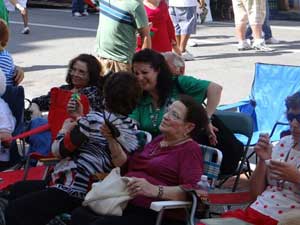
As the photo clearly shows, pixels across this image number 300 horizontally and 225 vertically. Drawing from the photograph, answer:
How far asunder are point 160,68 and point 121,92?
644 mm

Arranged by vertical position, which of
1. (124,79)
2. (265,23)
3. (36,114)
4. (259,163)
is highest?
(124,79)

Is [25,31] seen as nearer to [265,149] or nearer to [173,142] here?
[173,142]

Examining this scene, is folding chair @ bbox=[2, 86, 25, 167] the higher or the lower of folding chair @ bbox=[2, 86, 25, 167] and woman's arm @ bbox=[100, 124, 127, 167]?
the lower

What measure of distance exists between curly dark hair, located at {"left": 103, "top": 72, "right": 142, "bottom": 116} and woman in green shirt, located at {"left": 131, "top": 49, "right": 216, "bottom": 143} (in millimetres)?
450

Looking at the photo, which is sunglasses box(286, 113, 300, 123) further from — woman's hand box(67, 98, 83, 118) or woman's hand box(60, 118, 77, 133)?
woman's hand box(67, 98, 83, 118)

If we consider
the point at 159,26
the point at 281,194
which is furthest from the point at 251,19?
the point at 281,194

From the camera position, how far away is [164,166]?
430 cm

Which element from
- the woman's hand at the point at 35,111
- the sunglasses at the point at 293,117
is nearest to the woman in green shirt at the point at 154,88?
the sunglasses at the point at 293,117

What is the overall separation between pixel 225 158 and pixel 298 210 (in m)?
1.44

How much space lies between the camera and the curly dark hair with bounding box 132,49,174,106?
5062 mm

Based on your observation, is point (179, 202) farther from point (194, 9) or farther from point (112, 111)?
point (194, 9)

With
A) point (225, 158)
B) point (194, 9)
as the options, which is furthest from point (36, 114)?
point (194, 9)

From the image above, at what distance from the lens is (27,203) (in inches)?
180

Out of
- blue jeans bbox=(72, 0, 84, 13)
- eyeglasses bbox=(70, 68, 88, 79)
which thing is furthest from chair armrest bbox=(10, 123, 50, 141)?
blue jeans bbox=(72, 0, 84, 13)
